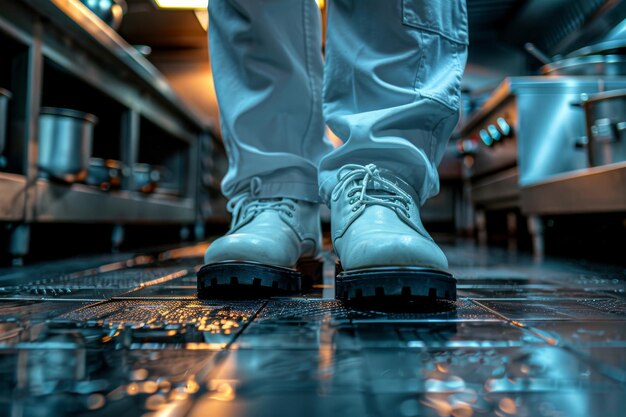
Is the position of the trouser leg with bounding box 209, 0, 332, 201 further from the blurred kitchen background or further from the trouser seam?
the blurred kitchen background

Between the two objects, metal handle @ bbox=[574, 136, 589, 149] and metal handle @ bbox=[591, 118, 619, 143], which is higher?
metal handle @ bbox=[574, 136, 589, 149]

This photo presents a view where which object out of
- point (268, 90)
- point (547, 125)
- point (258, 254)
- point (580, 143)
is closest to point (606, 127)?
point (580, 143)

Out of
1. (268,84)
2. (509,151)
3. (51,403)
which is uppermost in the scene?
(509,151)

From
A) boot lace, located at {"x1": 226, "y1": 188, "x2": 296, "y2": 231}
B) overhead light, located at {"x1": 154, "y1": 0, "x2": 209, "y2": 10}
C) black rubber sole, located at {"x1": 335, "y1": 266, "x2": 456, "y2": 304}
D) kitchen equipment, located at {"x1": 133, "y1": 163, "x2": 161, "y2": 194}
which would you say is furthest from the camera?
overhead light, located at {"x1": 154, "y1": 0, "x2": 209, "y2": 10}

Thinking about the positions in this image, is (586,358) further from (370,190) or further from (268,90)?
(268,90)

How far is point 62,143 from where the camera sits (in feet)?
4.56

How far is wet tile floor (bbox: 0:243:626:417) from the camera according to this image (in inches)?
11.7

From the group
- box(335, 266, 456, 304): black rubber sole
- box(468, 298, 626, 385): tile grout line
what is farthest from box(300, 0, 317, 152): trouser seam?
box(468, 298, 626, 385): tile grout line

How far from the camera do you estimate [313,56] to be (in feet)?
2.79

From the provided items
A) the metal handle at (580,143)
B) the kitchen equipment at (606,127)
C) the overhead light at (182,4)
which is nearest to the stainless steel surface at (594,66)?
the metal handle at (580,143)

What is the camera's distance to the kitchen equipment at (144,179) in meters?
2.15

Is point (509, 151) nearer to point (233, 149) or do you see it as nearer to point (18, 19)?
point (233, 149)

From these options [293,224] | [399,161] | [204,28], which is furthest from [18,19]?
[204,28]

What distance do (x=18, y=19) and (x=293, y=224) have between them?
3.22ft
